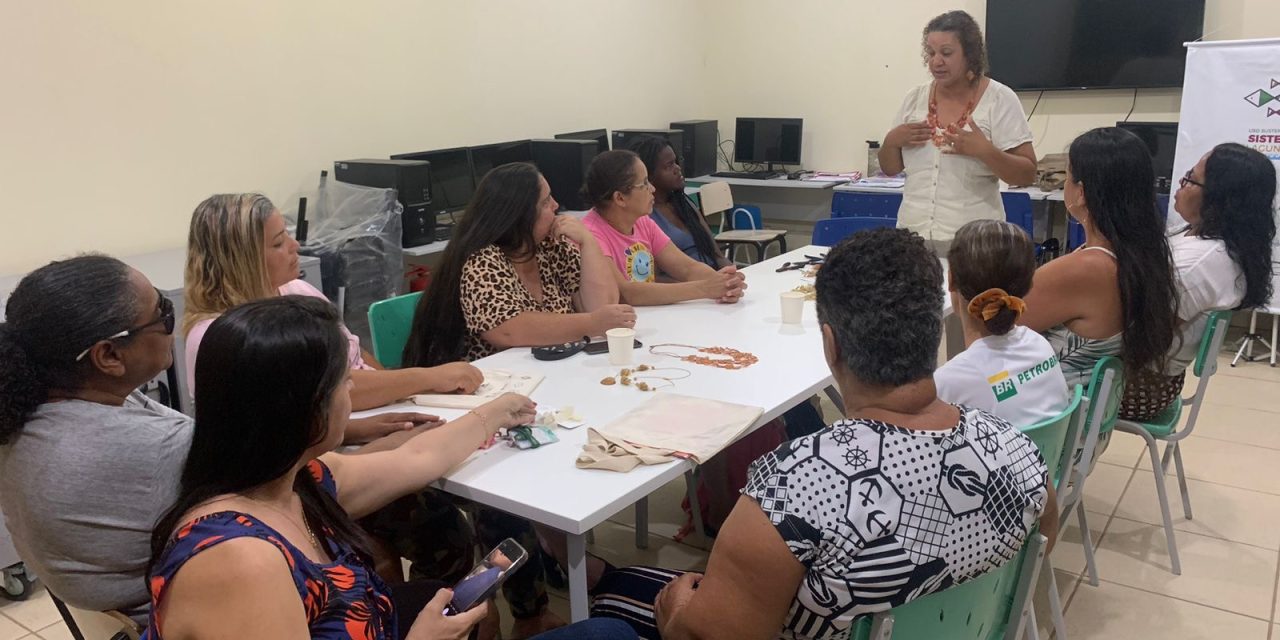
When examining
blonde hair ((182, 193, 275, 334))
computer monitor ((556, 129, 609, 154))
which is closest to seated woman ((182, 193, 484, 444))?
blonde hair ((182, 193, 275, 334))

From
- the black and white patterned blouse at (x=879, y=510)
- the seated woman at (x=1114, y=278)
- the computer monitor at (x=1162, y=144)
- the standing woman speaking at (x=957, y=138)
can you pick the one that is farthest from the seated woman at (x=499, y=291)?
the computer monitor at (x=1162, y=144)

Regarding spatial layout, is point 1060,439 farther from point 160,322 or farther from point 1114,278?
point 160,322

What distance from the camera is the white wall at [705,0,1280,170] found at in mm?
5684

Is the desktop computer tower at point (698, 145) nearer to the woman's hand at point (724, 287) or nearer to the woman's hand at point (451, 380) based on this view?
the woman's hand at point (724, 287)

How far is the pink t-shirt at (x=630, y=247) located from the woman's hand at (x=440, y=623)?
74.1 inches

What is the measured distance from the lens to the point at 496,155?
16.3 feet

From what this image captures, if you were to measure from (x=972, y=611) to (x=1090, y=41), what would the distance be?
510 centimetres

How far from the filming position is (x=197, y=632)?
1.02 m

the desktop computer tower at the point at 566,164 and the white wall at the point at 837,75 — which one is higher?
the white wall at the point at 837,75

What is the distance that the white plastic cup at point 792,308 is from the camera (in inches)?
105

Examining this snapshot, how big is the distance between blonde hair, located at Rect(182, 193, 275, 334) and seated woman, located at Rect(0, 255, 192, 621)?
0.62 meters

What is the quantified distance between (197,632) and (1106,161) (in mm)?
2311

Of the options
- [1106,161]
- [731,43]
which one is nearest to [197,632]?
[1106,161]

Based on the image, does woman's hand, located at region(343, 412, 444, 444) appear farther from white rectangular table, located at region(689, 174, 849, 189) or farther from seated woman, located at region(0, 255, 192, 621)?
white rectangular table, located at region(689, 174, 849, 189)
